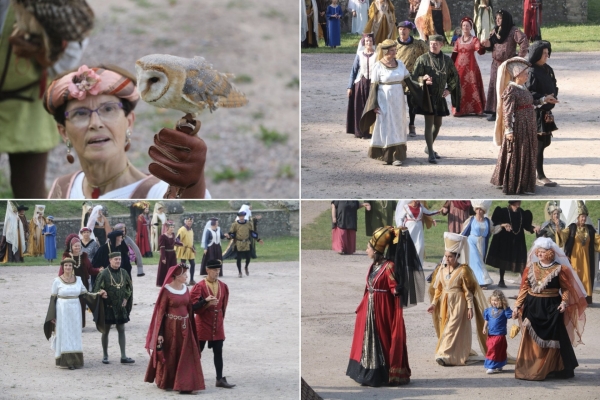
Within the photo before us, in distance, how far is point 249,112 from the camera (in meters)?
11.7

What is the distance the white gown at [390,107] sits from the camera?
11789mm

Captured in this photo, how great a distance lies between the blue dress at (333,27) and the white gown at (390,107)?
8226 millimetres

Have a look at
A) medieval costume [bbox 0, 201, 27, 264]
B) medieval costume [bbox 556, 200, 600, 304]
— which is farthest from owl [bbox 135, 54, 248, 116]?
medieval costume [bbox 556, 200, 600, 304]

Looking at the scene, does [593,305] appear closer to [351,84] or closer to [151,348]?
[351,84]

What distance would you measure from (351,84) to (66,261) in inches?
159

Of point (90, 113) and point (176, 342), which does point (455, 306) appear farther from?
point (90, 113)

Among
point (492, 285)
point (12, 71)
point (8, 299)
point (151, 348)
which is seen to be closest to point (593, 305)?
point (492, 285)

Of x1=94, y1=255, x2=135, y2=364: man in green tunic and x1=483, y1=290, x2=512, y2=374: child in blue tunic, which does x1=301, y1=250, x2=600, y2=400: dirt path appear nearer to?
x1=483, y1=290, x2=512, y2=374: child in blue tunic

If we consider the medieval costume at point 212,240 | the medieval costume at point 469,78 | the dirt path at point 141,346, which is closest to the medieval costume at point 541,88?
the medieval costume at point 469,78

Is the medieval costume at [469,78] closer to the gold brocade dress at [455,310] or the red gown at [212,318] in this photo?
the gold brocade dress at [455,310]

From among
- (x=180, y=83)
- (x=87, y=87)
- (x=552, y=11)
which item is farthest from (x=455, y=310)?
(x=552, y=11)

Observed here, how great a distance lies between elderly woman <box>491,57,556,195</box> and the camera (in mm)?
10773

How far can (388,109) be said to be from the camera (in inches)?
470

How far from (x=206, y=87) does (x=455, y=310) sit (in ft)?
13.8
